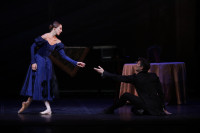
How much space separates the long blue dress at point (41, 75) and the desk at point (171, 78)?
2.04m

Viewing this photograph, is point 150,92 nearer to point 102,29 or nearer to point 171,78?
point 171,78

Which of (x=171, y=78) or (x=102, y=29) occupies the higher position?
(x=102, y=29)

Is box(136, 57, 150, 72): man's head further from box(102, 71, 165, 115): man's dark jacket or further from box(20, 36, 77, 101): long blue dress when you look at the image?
box(20, 36, 77, 101): long blue dress

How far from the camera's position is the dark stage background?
10.6 m

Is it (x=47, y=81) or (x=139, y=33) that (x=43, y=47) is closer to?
(x=47, y=81)

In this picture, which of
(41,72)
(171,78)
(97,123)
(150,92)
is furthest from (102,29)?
(97,123)

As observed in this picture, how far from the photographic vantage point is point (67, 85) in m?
10.5

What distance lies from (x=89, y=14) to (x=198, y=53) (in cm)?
307

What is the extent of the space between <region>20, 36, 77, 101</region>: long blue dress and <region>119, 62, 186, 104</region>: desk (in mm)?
2043

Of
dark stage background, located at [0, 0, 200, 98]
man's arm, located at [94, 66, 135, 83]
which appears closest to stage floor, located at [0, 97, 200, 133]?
man's arm, located at [94, 66, 135, 83]

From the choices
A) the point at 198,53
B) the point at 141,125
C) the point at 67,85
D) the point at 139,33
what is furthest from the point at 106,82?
the point at 141,125

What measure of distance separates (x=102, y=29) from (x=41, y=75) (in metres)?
5.59

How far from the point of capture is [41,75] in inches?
225

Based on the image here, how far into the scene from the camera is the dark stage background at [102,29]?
10.6 metres
